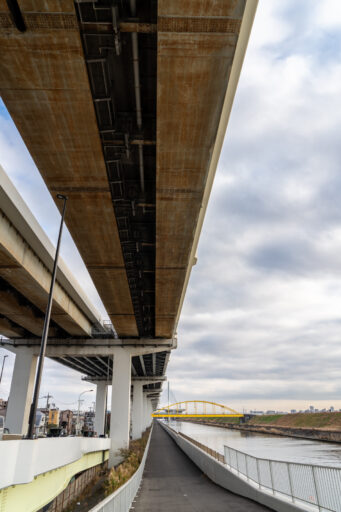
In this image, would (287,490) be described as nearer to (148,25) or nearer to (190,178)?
(190,178)

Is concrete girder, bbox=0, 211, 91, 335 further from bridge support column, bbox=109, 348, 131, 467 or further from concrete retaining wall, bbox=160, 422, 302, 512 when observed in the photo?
concrete retaining wall, bbox=160, 422, 302, 512

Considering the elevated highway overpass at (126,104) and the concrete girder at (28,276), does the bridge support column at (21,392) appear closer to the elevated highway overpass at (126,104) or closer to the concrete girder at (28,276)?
the concrete girder at (28,276)

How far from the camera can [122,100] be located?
9.78 m

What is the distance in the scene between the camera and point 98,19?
283 inches

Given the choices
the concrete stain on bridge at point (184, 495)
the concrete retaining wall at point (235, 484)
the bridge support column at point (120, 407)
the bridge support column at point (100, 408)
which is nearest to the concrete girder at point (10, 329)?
the bridge support column at point (120, 407)

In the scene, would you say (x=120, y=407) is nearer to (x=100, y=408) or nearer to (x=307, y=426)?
(x=100, y=408)

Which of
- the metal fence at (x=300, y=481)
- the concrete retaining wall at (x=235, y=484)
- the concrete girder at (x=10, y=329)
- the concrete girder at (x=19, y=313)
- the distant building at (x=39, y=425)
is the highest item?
the concrete girder at (x=10, y=329)

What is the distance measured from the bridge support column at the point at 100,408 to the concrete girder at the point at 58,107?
53542 mm

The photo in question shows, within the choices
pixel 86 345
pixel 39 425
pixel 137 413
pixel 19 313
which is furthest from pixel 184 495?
pixel 39 425

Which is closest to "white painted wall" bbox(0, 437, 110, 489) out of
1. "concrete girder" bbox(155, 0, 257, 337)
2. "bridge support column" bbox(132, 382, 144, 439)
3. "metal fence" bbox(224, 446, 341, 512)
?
"metal fence" bbox(224, 446, 341, 512)

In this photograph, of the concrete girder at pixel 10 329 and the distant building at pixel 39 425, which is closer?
the concrete girder at pixel 10 329

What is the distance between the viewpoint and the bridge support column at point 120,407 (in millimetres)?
29312

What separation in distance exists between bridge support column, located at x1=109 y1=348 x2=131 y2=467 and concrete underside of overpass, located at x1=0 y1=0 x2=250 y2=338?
19.5m

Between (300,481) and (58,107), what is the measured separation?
1189 cm
